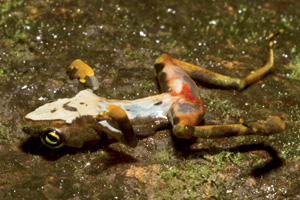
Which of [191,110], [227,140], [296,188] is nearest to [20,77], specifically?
[191,110]

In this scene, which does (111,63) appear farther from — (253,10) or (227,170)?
(253,10)

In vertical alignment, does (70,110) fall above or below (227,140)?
above

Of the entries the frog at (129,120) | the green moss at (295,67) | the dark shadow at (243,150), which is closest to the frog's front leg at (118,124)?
the frog at (129,120)

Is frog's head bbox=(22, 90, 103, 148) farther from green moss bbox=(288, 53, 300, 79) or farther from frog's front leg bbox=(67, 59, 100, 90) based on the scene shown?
green moss bbox=(288, 53, 300, 79)

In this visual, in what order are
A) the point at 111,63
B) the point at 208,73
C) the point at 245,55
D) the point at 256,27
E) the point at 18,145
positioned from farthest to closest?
1. the point at 256,27
2. the point at 245,55
3. the point at 111,63
4. the point at 208,73
5. the point at 18,145

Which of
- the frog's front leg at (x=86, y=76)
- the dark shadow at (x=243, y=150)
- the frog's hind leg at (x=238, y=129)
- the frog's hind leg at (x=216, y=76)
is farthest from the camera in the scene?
the frog's hind leg at (x=216, y=76)

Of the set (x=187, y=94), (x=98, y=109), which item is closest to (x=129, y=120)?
(x=98, y=109)

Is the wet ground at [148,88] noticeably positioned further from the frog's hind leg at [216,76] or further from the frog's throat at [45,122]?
the frog's throat at [45,122]
